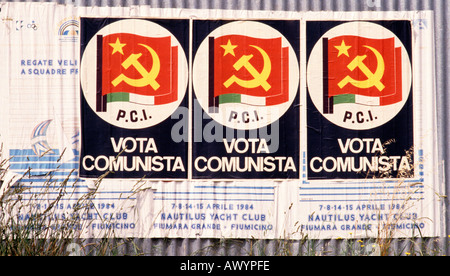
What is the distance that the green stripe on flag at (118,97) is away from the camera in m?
6.19

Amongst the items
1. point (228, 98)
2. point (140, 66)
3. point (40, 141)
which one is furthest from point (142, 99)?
point (40, 141)

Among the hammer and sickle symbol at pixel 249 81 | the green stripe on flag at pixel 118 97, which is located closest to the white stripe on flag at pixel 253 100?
the hammer and sickle symbol at pixel 249 81

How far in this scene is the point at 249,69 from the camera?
6.25 meters

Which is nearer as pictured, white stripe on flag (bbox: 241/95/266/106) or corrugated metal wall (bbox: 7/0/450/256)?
corrugated metal wall (bbox: 7/0/450/256)

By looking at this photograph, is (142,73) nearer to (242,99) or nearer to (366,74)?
(242,99)

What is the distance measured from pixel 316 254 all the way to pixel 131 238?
2.32 meters

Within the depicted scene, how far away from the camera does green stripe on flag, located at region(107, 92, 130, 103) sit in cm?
619

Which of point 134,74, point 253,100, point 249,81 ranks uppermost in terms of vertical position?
point 134,74

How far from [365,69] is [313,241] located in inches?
90.2

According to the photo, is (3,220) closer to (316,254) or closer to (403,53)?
(316,254)

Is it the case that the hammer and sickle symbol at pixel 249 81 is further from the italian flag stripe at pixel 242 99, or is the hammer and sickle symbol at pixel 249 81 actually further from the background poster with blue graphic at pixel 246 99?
the italian flag stripe at pixel 242 99

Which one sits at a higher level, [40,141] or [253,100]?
[253,100]

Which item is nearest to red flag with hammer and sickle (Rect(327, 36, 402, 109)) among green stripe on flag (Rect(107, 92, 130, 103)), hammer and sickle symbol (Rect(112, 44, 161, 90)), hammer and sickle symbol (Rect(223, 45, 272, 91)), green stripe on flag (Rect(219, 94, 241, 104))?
hammer and sickle symbol (Rect(223, 45, 272, 91))

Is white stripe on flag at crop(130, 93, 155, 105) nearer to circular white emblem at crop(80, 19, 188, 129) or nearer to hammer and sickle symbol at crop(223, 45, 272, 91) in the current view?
circular white emblem at crop(80, 19, 188, 129)
